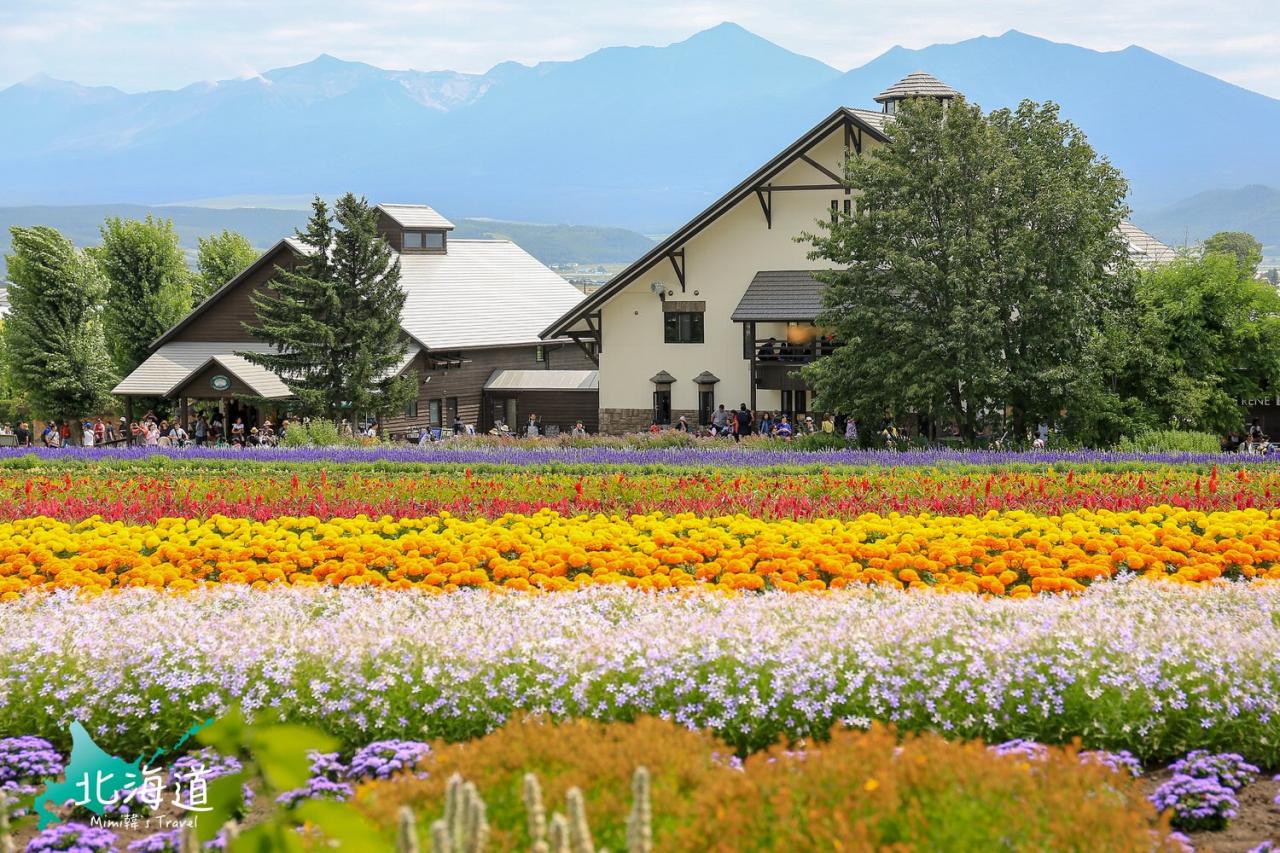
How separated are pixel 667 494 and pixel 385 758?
11218 millimetres

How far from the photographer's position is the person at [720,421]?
40356 millimetres

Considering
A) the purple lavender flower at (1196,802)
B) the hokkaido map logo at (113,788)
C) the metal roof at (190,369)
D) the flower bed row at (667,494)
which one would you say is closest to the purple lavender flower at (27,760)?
the hokkaido map logo at (113,788)

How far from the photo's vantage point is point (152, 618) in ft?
34.1

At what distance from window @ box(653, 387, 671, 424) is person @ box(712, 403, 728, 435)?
1.96 m

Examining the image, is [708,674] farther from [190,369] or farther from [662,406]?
[190,369]

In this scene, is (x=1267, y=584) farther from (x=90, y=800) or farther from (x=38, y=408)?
(x=38, y=408)

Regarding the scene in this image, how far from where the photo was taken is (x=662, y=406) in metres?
47.7

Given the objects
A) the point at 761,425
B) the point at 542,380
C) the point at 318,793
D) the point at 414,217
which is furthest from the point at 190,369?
the point at 318,793

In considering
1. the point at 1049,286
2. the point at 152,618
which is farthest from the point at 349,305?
the point at 152,618

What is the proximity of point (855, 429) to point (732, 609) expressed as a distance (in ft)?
83.9

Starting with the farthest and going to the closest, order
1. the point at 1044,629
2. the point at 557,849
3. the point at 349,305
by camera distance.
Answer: the point at 349,305
the point at 1044,629
the point at 557,849

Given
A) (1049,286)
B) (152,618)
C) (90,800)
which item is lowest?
(90,800)

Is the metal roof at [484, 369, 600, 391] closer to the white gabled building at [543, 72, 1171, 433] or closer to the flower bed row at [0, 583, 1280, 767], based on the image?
the white gabled building at [543, 72, 1171, 433]

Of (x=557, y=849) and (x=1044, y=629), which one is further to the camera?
(x=1044, y=629)
